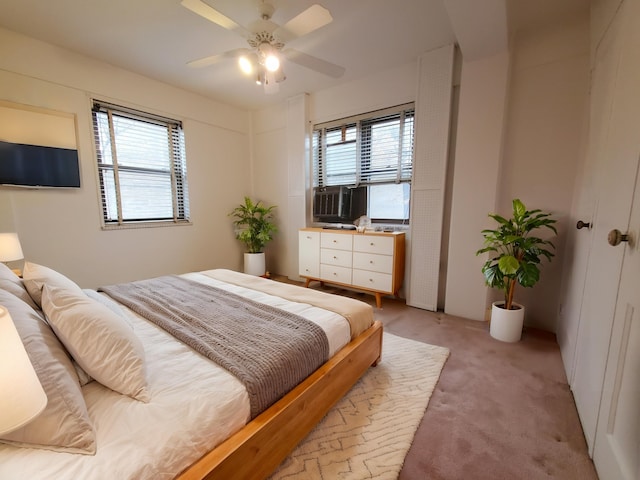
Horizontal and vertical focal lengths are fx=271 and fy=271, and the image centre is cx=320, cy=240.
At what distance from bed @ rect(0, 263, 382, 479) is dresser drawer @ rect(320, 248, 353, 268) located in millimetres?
1868

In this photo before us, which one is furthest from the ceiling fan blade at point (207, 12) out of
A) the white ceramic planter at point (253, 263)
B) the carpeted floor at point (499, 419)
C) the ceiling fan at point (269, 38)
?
the white ceramic planter at point (253, 263)

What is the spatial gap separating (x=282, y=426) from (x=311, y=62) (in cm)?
237

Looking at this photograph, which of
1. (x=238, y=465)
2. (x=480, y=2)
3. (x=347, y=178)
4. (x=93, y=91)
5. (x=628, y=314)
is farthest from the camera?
(x=347, y=178)

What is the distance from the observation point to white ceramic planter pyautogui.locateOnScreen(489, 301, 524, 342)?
7.39 ft

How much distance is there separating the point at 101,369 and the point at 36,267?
88 cm

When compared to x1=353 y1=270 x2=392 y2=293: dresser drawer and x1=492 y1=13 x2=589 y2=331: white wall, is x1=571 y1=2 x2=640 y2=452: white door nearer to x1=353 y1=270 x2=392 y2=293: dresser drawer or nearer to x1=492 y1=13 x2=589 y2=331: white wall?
x1=492 y1=13 x2=589 y2=331: white wall

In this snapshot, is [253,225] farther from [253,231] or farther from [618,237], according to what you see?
[618,237]

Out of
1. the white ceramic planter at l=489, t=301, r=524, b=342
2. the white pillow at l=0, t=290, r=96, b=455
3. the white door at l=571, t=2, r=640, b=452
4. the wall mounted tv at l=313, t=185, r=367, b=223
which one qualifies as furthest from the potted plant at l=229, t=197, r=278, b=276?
the white door at l=571, t=2, r=640, b=452

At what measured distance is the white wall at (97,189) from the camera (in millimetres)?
2541

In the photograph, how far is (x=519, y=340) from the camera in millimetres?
2312

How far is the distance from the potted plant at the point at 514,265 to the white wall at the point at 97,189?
3.57m

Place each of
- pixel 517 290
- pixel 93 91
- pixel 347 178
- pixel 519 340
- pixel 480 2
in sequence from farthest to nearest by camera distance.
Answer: pixel 347 178
pixel 93 91
pixel 517 290
pixel 519 340
pixel 480 2

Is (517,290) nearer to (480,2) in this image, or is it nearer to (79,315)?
(480,2)

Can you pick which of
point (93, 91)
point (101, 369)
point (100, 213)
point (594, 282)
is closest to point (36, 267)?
point (101, 369)
